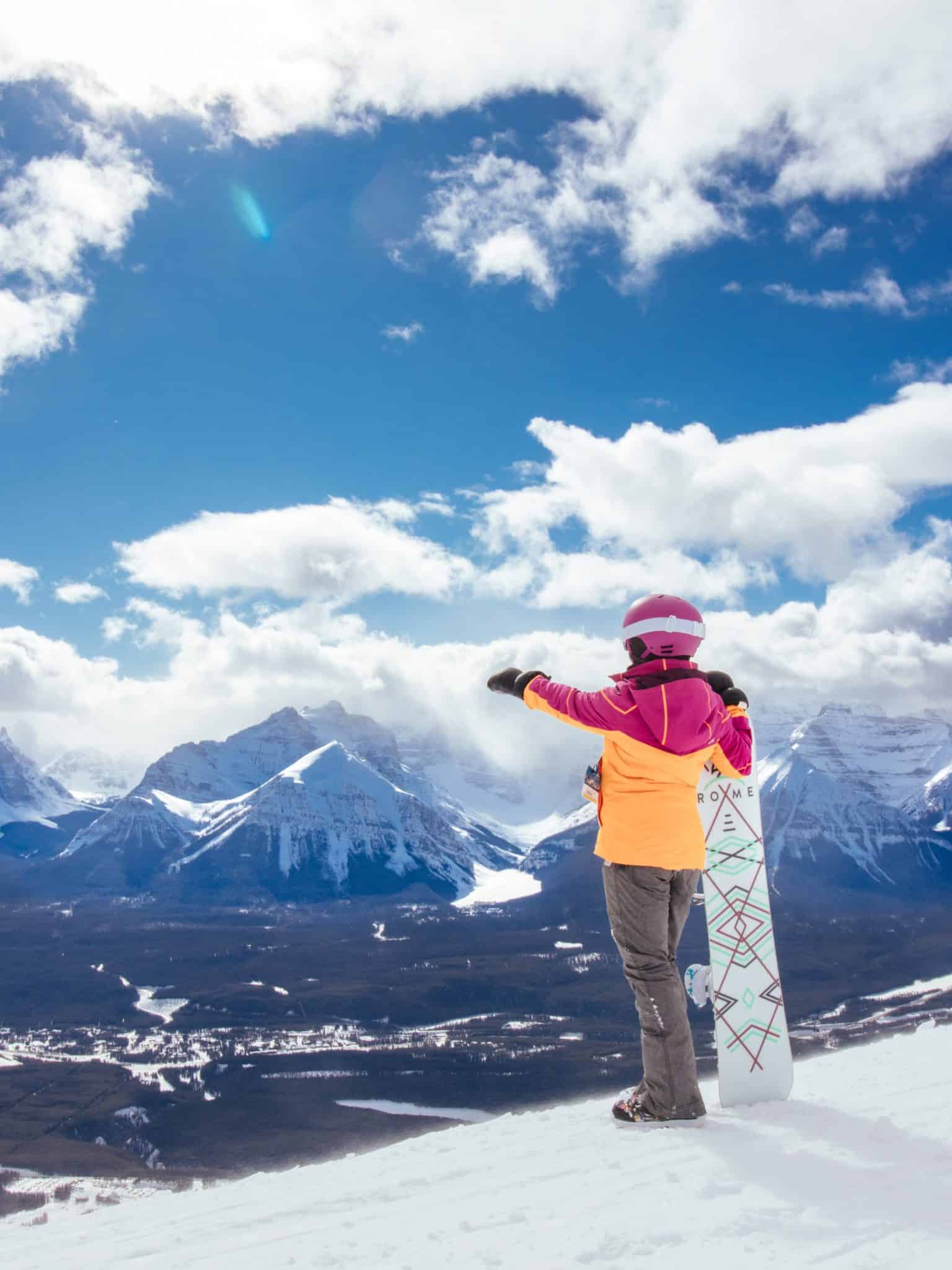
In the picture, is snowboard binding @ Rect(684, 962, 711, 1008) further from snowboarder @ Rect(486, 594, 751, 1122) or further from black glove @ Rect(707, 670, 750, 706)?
black glove @ Rect(707, 670, 750, 706)

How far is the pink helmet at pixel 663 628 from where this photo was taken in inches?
247

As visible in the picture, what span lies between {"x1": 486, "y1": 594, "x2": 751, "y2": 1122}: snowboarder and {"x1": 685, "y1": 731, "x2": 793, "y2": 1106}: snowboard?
0.71 metres

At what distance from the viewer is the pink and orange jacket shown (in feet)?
20.1

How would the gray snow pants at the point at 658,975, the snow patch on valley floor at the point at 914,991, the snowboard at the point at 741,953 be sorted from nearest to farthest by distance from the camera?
1. the gray snow pants at the point at 658,975
2. the snowboard at the point at 741,953
3. the snow patch on valley floor at the point at 914,991

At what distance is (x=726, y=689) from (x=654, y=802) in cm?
134

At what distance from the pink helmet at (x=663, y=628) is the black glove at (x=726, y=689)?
0.76 metres

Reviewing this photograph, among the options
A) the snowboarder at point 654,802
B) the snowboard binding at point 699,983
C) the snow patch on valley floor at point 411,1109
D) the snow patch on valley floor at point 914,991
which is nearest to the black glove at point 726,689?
the snowboarder at point 654,802

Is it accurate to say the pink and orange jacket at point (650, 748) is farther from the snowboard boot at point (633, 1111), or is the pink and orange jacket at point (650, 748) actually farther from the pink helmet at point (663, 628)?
the snowboard boot at point (633, 1111)

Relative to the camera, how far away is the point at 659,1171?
4758mm

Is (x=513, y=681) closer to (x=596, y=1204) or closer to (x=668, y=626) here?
(x=668, y=626)

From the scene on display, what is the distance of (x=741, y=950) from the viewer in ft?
24.8

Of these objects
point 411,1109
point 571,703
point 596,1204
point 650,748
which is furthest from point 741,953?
point 411,1109

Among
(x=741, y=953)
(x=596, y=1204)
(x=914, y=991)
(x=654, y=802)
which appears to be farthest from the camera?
(x=914, y=991)

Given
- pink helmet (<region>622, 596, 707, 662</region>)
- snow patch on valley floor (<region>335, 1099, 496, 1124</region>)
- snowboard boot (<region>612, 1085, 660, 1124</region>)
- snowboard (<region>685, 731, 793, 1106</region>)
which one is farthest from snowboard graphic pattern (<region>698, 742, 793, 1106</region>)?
snow patch on valley floor (<region>335, 1099, 496, 1124</region>)
